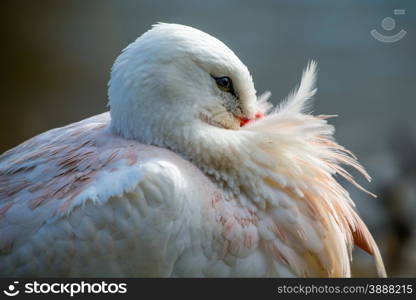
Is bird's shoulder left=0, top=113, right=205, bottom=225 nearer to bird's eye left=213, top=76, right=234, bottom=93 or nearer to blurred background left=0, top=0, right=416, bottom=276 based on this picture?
bird's eye left=213, top=76, right=234, bottom=93

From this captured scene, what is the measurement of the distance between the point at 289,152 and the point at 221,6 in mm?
2822

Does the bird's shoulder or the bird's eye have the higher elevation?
the bird's eye

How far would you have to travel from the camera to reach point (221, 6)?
391cm

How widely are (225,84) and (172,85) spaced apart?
14cm

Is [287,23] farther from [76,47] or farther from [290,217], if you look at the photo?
[290,217]

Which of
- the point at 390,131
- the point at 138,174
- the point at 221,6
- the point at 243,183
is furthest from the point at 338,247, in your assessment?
the point at 221,6

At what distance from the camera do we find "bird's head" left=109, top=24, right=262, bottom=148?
1183 mm

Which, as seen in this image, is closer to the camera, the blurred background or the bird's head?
the bird's head

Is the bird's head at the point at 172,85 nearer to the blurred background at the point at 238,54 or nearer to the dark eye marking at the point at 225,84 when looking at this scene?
the dark eye marking at the point at 225,84

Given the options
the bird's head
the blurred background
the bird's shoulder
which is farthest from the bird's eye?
the blurred background

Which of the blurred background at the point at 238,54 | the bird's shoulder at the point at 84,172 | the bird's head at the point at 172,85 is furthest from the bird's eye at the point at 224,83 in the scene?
the blurred background at the point at 238,54

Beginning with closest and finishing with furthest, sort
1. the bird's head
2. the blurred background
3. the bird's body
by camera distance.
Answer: the bird's body → the bird's head → the blurred background

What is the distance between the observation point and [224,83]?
1.26 m

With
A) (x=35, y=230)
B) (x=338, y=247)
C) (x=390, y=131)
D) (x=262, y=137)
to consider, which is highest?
(x=262, y=137)
